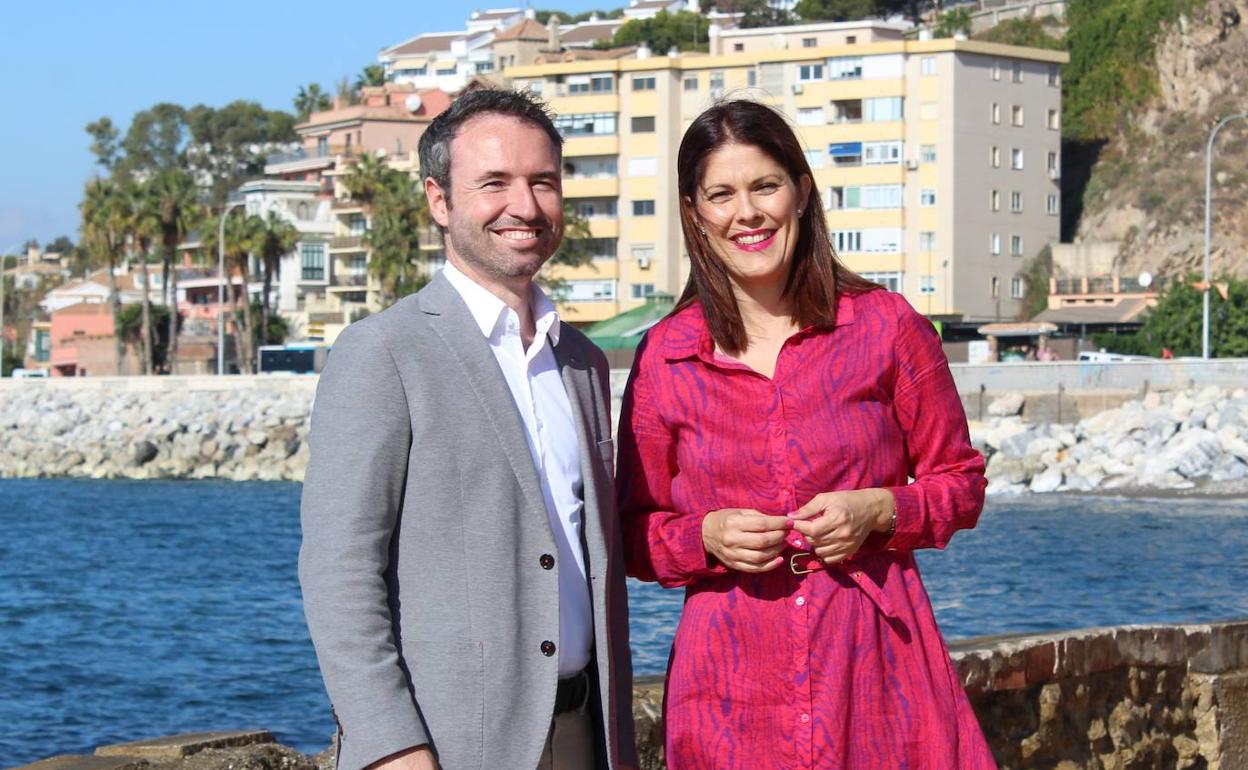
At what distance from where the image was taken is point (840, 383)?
354 cm

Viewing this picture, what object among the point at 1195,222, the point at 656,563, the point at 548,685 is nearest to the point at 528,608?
the point at 548,685

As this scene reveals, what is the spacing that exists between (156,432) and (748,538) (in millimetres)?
55523

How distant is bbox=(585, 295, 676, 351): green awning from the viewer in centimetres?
5356

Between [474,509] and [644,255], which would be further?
[644,255]

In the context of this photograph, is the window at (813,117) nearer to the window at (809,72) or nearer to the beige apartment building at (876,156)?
the beige apartment building at (876,156)

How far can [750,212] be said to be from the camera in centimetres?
362

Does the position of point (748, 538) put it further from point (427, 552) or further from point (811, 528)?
point (427, 552)

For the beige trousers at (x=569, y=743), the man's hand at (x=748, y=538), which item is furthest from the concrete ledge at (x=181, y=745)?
the man's hand at (x=748, y=538)

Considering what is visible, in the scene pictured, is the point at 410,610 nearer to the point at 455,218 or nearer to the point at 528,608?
the point at 528,608

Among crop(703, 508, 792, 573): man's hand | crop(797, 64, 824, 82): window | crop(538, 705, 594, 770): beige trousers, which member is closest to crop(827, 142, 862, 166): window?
crop(797, 64, 824, 82): window

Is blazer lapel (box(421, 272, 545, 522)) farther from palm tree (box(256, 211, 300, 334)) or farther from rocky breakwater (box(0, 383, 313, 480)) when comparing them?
palm tree (box(256, 211, 300, 334))

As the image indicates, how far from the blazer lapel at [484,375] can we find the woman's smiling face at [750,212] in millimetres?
573

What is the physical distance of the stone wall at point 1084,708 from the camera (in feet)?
15.9

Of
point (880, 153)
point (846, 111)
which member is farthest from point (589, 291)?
point (880, 153)
